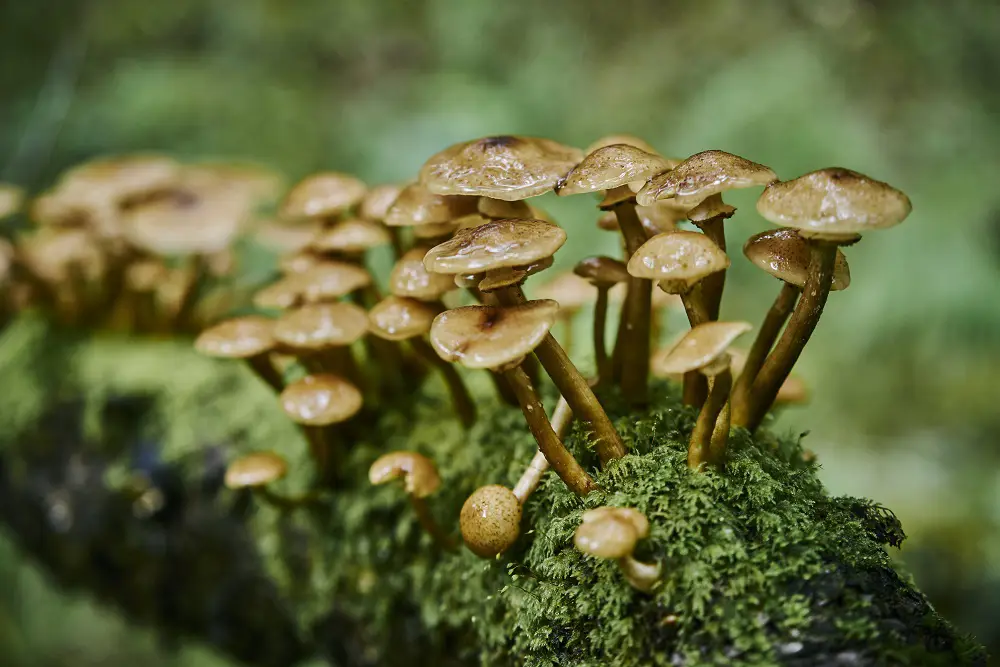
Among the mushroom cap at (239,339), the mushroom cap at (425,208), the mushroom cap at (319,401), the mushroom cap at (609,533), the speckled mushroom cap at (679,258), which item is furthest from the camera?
the mushroom cap at (239,339)

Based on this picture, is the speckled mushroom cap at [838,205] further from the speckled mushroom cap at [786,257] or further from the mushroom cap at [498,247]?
the mushroom cap at [498,247]

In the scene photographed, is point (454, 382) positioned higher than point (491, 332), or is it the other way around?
point (491, 332)

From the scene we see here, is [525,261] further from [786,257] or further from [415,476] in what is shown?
[415,476]

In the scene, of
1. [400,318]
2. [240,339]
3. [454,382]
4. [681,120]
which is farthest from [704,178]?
[681,120]

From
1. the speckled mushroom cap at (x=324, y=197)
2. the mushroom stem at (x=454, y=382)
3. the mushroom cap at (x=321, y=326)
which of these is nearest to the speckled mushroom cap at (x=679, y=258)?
the mushroom stem at (x=454, y=382)

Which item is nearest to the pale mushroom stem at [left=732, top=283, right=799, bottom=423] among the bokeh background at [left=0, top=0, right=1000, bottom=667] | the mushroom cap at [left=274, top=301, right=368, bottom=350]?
the mushroom cap at [left=274, top=301, right=368, bottom=350]

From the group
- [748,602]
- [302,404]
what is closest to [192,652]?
[302,404]

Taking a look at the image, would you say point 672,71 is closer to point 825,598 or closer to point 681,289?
point 681,289

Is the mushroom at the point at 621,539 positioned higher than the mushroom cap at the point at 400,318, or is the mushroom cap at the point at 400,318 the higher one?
the mushroom cap at the point at 400,318
